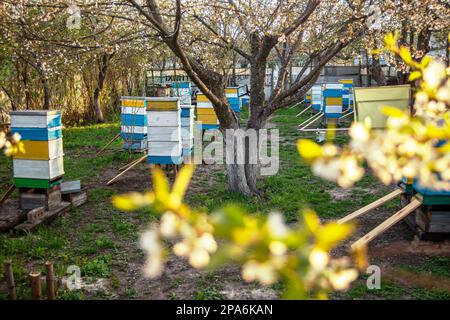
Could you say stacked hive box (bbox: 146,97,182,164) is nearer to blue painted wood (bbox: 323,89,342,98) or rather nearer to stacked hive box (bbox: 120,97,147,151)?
stacked hive box (bbox: 120,97,147,151)

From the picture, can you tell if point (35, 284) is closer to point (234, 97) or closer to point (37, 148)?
point (37, 148)

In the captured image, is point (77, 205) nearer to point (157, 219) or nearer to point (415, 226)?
point (157, 219)

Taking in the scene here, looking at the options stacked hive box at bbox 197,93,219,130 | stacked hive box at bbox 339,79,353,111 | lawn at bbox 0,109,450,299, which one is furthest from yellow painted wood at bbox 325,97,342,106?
lawn at bbox 0,109,450,299

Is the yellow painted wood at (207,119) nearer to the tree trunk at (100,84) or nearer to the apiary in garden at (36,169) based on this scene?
the tree trunk at (100,84)

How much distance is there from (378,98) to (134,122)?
171 inches

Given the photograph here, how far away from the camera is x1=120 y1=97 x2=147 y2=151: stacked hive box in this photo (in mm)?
8453

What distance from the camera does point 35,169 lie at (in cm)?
549

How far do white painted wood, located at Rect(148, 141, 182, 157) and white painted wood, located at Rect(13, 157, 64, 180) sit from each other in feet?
5.31

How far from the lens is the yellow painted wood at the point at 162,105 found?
6707 mm

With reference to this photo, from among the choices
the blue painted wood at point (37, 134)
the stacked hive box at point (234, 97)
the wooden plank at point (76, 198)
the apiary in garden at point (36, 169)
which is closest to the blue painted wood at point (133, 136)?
the wooden plank at point (76, 198)

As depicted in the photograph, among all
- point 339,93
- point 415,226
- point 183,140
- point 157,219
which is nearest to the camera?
point 415,226

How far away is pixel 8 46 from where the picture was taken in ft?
21.7

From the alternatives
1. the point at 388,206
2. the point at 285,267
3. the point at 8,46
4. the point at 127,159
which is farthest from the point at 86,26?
the point at 285,267
